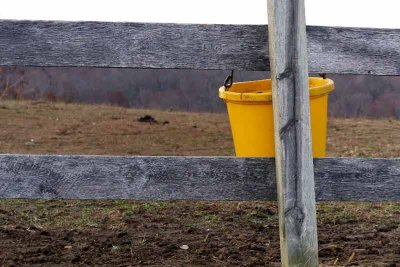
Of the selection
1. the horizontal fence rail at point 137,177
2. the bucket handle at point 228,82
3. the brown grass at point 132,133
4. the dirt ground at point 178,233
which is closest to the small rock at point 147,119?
the brown grass at point 132,133

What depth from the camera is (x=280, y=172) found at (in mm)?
3375

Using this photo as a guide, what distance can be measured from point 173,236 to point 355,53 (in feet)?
5.39

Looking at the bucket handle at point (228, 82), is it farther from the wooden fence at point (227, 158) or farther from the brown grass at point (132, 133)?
the brown grass at point (132, 133)

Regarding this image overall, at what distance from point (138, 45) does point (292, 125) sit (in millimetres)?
822

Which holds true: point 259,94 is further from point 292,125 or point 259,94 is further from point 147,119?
point 147,119

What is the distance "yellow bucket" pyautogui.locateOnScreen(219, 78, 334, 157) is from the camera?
11.8 ft

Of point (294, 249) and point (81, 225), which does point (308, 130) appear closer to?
point (294, 249)

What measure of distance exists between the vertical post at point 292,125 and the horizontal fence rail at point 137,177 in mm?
170

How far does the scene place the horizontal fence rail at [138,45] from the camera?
345cm

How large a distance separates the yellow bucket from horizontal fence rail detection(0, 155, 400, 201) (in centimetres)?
18

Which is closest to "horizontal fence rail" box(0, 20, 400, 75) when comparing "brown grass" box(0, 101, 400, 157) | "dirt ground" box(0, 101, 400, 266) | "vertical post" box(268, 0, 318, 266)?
"vertical post" box(268, 0, 318, 266)

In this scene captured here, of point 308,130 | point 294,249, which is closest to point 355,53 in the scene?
point 308,130

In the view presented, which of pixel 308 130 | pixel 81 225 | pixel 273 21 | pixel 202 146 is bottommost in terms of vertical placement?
pixel 202 146

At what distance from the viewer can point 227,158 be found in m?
3.49
